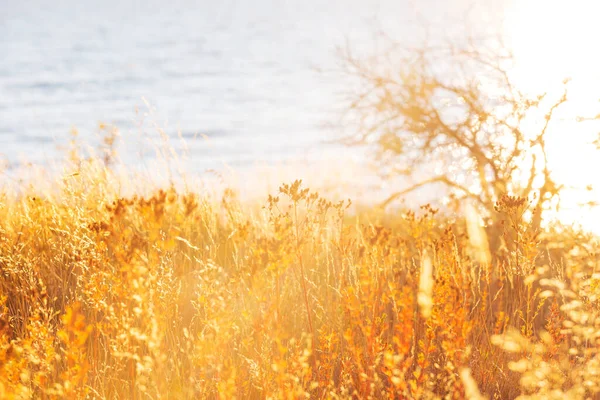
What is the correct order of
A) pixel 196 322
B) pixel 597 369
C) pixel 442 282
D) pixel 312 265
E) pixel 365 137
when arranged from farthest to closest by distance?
1. pixel 365 137
2. pixel 312 265
3. pixel 196 322
4. pixel 442 282
5. pixel 597 369

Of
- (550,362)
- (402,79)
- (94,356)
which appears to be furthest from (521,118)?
(94,356)

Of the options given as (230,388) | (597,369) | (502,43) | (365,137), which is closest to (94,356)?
(230,388)

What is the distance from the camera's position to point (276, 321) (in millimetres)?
2340

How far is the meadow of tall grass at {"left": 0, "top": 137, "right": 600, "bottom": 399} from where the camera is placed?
2278 mm

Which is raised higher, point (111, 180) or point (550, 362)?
point (111, 180)

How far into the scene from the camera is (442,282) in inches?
118

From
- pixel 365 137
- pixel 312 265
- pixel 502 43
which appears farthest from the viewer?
pixel 365 137

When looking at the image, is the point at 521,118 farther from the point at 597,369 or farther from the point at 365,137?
the point at 597,369

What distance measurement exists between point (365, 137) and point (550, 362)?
6923 millimetres

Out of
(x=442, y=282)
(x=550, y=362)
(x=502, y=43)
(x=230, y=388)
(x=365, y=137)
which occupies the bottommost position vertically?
(x=550, y=362)

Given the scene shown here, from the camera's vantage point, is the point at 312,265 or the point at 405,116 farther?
the point at 405,116

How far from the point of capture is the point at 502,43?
30.1 ft

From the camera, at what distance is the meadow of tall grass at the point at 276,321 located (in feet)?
7.47

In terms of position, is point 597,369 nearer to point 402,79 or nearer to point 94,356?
point 94,356
